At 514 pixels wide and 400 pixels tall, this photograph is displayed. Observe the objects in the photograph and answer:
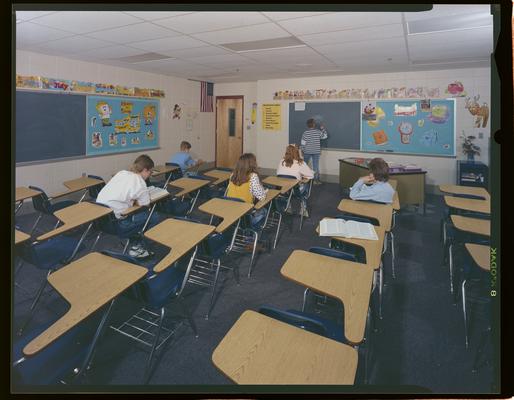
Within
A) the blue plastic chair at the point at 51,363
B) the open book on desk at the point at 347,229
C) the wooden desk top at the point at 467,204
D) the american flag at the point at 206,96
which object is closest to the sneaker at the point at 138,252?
the blue plastic chair at the point at 51,363

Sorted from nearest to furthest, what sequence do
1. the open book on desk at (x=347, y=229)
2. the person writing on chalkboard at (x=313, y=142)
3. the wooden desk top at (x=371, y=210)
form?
1. the open book on desk at (x=347, y=229)
2. the wooden desk top at (x=371, y=210)
3. the person writing on chalkboard at (x=313, y=142)

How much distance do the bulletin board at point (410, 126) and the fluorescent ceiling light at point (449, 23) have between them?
2.90 m

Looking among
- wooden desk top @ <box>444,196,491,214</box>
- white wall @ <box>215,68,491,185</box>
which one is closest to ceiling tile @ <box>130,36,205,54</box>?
wooden desk top @ <box>444,196,491,214</box>

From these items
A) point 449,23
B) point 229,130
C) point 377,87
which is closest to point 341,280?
point 449,23

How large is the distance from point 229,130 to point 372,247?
7.07 meters

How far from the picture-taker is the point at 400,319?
2.30 meters

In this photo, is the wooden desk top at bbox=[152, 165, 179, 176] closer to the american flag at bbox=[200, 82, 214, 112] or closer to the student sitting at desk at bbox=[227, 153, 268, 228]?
the student sitting at desk at bbox=[227, 153, 268, 228]

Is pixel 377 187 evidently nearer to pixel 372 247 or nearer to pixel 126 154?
pixel 372 247

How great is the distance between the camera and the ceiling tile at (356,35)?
10.6ft

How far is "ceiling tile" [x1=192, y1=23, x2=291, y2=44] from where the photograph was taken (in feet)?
10.5

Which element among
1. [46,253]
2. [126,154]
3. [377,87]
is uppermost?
[377,87]

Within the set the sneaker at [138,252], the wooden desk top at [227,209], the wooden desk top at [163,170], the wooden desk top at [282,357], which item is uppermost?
the wooden desk top at [163,170]

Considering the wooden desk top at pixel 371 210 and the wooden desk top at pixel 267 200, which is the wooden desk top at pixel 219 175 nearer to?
the wooden desk top at pixel 267 200

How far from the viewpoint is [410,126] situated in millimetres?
6152
